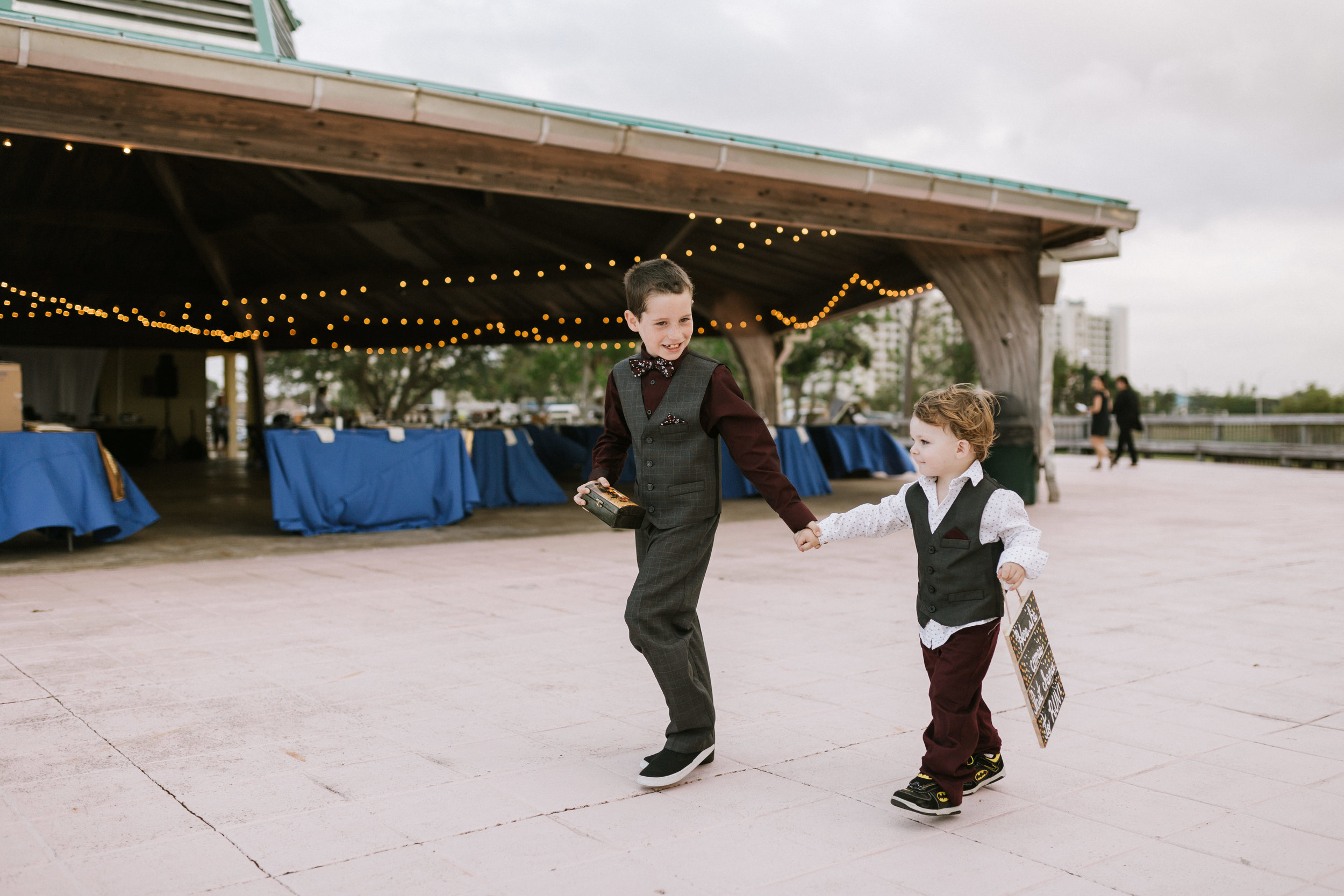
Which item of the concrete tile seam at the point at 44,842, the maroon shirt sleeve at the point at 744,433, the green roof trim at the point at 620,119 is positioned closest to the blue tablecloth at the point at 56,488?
the green roof trim at the point at 620,119

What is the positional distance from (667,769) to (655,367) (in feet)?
3.39

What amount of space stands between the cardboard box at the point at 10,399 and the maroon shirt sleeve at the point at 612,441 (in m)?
5.64

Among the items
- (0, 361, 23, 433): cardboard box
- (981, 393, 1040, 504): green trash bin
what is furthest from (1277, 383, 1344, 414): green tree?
(0, 361, 23, 433): cardboard box

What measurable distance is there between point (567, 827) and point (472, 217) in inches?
419

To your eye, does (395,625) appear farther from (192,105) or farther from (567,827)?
(192,105)

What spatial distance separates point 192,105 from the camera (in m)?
6.13

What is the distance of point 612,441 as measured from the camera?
2.75m

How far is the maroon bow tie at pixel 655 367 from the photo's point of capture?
2.55m

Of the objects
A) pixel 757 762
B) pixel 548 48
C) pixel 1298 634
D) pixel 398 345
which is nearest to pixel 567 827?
pixel 757 762

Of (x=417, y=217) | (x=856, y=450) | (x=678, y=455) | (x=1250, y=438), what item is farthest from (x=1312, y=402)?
(x=678, y=455)

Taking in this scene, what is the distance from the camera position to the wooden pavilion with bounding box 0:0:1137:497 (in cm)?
596

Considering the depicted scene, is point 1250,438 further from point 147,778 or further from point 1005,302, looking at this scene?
point 147,778

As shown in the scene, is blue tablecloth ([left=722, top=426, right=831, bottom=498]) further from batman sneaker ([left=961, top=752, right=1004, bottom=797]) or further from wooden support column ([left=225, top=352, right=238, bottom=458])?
wooden support column ([left=225, top=352, right=238, bottom=458])

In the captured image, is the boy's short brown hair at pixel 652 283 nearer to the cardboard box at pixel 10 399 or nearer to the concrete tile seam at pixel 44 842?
the concrete tile seam at pixel 44 842
